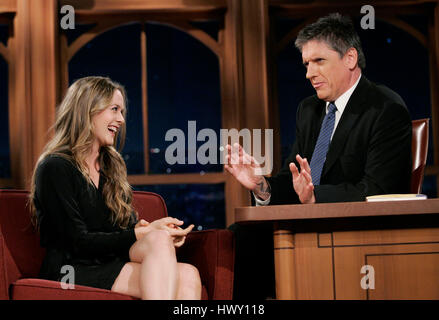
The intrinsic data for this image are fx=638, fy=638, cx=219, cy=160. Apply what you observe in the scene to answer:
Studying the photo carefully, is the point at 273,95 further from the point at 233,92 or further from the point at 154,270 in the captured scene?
the point at 154,270

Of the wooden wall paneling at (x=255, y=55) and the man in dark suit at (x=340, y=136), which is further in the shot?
the wooden wall paneling at (x=255, y=55)

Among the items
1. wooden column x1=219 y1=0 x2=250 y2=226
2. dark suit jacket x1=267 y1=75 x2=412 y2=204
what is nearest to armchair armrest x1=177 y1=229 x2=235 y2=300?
dark suit jacket x1=267 y1=75 x2=412 y2=204

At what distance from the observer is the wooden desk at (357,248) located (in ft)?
6.06

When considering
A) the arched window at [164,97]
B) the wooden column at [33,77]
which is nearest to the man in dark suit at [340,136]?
the arched window at [164,97]

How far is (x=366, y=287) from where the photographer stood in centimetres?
187

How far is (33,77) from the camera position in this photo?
3.69 metres

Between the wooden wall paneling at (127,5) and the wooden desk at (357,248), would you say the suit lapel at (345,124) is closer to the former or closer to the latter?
the wooden desk at (357,248)

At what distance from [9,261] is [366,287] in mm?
1362

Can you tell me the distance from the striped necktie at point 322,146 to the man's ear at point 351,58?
0.20 meters

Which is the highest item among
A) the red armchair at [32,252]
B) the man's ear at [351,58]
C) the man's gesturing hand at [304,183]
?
the man's ear at [351,58]

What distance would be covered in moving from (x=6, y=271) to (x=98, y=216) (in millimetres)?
397

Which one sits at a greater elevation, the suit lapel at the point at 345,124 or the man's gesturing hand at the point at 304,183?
the suit lapel at the point at 345,124
